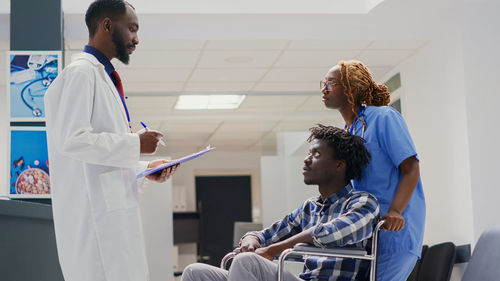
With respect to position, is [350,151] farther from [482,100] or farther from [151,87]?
[151,87]

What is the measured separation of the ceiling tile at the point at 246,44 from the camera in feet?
17.4

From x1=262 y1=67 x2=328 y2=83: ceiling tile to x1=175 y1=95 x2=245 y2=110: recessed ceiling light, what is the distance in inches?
24.3

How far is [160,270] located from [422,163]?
2.68 metres

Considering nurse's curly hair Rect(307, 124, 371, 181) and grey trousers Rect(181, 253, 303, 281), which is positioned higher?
nurse's curly hair Rect(307, 124, 371, 181)

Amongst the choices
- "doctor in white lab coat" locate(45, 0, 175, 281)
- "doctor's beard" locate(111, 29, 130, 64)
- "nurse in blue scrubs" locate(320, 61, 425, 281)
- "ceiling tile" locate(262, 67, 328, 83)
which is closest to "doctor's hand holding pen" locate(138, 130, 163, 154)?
"doctor in white lab coat" locate(45, 0, 175, 281)

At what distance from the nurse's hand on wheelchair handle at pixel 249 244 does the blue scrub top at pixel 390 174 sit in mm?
429

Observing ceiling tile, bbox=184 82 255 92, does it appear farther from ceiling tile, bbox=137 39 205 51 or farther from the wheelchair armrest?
the wheelchair armrest

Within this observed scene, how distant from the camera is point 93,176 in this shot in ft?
6.30

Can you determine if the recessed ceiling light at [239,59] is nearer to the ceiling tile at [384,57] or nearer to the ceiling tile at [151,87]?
the ceiling tile at [151,87]

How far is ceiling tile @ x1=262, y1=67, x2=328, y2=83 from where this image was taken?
6.15m

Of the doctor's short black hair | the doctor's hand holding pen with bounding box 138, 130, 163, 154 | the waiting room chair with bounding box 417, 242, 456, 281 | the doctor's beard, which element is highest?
the doctor's short black hair

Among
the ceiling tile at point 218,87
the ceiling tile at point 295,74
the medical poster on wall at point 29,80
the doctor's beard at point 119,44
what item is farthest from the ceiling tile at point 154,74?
the doctor's beard at point 119,44

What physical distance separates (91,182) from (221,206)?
10774 millimetres

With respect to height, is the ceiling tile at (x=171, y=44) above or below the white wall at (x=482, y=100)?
above
